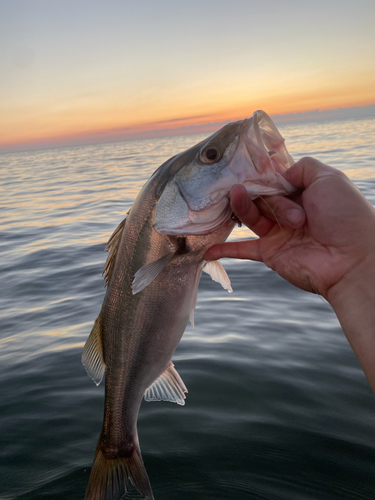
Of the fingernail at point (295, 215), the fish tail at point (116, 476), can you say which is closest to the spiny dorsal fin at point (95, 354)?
the fish tail at point (116, 476)

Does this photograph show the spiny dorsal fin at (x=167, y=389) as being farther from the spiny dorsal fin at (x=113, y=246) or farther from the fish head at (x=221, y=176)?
the fish head at (x=221, y=176)

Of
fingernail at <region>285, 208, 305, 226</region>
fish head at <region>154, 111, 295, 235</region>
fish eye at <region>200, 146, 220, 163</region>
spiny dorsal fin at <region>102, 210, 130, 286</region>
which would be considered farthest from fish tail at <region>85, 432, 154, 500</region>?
fish eye at <region>200, 146, 220, 163</region>

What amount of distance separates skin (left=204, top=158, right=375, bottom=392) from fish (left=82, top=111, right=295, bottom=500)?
118 millimetres

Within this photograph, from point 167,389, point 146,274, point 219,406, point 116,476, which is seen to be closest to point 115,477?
point 116,476

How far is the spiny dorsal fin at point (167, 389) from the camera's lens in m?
2.96

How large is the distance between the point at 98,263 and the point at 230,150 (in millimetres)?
6623

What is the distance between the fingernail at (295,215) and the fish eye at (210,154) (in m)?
0.53

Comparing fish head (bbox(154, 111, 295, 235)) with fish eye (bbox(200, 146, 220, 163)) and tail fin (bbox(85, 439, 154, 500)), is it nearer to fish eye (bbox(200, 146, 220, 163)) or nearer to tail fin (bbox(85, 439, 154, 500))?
fish eye (bbox(200, 146, 220, 163))

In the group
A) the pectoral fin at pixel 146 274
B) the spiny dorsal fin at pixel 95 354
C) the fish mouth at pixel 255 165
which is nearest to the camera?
the fish mouth at pixel 255 165

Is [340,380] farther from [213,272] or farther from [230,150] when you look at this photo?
[230,150]

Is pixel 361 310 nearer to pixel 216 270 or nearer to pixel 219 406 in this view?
pixel 216 270

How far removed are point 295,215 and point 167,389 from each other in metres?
1.50

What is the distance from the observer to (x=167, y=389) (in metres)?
2.97

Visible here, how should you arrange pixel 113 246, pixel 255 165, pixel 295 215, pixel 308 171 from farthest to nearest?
pixel 113 246
pixel 308 171
pixel 295 215
pixel 255 165
